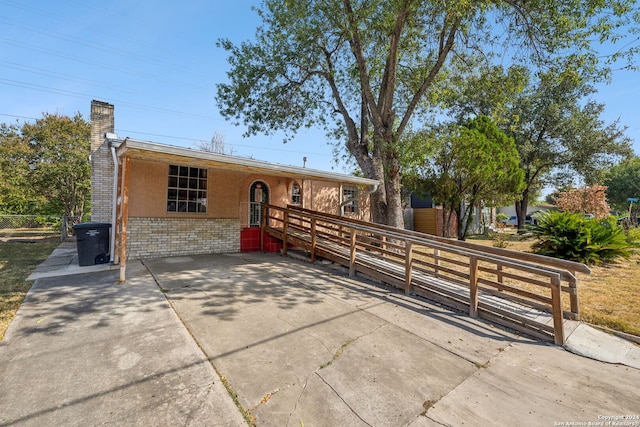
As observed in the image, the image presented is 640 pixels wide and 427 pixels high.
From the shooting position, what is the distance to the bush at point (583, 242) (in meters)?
7.56

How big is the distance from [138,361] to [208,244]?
5403 mm

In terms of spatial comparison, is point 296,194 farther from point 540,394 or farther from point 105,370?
point 540,394

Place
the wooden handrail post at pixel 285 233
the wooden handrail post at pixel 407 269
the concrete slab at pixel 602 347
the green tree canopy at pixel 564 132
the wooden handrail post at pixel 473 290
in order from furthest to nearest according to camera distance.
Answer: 1. the green tree canopy at pixel 564 132
2. the wooden handrail post at pixel 285 233
3. the wooden handrail post at pixel 407 269
4. the wooden handrail post at pixel 473 290
5. the concrete slab at pixel 602 347

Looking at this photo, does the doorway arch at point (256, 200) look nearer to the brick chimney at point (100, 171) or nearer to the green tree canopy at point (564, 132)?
the brick chimney at point (100, 171)

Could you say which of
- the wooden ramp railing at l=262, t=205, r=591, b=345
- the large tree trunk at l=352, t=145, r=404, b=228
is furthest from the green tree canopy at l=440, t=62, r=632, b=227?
the wooden ramp railing at l=262, t=205, r=591, b=345

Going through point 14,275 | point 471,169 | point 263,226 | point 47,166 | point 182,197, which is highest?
point 471,169

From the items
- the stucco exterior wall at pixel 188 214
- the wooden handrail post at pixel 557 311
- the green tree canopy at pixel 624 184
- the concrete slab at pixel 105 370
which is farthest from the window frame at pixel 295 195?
the green tree canopy at pixel 624 184

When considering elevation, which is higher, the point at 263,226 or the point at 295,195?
the point at 295,195

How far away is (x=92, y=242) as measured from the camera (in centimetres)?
586

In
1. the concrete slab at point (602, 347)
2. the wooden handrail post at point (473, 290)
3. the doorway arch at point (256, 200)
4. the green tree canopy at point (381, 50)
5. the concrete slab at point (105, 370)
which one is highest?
the green tree canopy at point (381, 50)

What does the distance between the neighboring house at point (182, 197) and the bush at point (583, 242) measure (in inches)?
207

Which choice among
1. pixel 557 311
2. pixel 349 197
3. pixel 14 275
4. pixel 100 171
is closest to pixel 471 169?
pixel 349 197

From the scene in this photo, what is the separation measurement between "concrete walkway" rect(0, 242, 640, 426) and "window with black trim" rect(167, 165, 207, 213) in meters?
3.22

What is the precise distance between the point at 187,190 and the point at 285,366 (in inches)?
238
